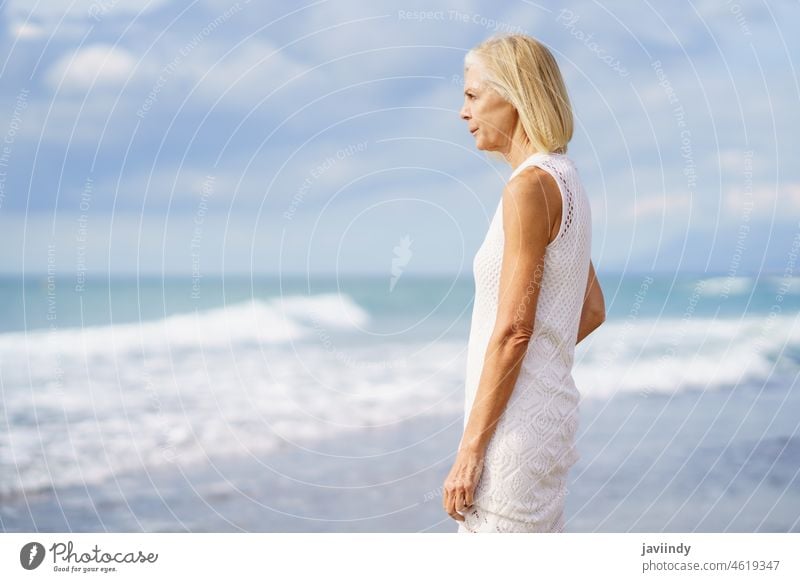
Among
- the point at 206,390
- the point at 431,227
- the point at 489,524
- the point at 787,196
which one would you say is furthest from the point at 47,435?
the point at 787,196

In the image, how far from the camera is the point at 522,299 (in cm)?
230

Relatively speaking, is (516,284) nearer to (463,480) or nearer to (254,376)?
(463,480)

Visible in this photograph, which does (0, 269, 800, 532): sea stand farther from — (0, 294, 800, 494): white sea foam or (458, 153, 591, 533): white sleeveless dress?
(458, 153, 591, 533): white sleeveless dress

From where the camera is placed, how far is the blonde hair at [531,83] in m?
2.37

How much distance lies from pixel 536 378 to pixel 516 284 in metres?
0.24

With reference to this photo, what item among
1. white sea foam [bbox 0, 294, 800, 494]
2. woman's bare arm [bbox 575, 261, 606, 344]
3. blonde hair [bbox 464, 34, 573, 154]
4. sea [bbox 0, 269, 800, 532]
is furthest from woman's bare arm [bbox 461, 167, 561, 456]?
white sea foam [bbox 0, 294, 800, 494]

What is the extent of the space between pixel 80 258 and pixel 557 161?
341 inches

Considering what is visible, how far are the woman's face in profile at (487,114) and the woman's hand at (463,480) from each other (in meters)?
0.74

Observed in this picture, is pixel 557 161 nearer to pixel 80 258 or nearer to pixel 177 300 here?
pixel 80 258

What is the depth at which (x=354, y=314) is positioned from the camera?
11586mm

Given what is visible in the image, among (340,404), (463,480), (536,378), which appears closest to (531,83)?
(536,378)

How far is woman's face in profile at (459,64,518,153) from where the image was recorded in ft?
7.97
